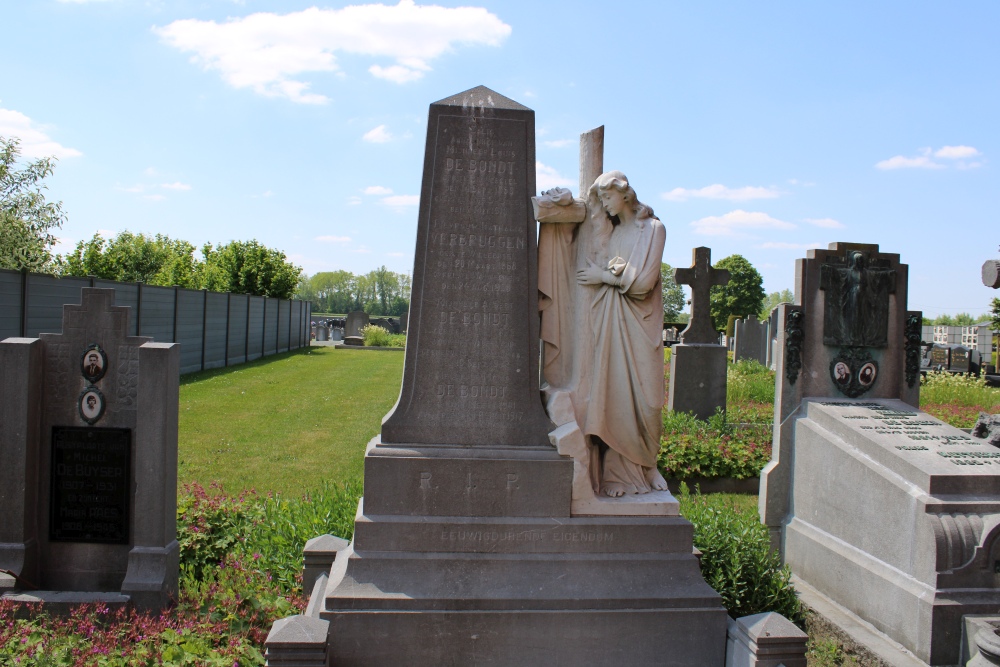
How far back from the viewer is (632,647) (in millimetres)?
4207

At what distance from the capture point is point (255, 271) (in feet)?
111

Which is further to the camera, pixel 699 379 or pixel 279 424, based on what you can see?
pixel 279 424

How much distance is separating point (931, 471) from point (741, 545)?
1406mm

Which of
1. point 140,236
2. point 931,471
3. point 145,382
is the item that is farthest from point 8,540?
point 140,236

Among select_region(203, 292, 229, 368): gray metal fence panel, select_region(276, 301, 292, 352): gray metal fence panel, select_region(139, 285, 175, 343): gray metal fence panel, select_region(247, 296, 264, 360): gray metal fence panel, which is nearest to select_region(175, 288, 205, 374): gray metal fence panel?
select_region(139, 285, 175, 343): gray metal fence panel

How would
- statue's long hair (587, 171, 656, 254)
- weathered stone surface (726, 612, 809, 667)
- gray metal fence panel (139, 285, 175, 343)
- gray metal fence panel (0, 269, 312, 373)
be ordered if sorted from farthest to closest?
1. gray metal fence panel (139, 285, 175, 343)
2. gray metal fence panel (0, 269, 312, 373)
3. statue's long hair (587, 171, 656, 254)
4. weathered stone surface (726, 612, 809, 667)

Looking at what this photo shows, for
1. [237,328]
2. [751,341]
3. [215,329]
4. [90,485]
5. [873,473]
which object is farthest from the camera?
[751,341]

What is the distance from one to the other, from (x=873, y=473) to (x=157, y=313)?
16.9 m

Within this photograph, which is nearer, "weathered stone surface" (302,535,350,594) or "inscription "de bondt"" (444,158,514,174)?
"inscription "de bondt"" (444,158,514,174)

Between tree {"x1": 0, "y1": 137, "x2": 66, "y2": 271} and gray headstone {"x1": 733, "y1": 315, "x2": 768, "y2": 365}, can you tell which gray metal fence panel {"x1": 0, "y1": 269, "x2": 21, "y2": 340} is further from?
gray headstone {"x1": 733, "y1": 315, "x2": 768, "y2": 365}

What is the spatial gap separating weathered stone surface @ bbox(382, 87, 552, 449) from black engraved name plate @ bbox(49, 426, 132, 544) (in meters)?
2.31

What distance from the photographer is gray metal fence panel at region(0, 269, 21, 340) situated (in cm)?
1180

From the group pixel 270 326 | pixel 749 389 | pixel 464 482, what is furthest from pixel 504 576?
pixel 270 326

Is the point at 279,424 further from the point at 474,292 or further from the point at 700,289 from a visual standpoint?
the point at 474,292
